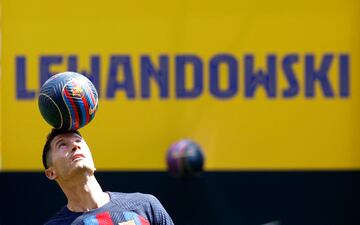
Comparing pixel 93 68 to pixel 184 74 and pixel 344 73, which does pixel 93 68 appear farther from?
pixel 344 73

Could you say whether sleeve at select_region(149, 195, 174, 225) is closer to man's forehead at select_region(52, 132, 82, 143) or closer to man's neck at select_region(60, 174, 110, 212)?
man's neck at select_region(60, 174, 110, 212)

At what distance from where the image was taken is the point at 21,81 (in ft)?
18.1

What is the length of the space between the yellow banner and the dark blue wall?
2.8 inches

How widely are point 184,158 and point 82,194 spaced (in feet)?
7.09

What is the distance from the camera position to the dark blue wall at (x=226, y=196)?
216 inches

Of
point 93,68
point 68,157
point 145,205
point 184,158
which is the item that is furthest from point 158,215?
point 93,68

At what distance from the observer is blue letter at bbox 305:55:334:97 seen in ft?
18.1

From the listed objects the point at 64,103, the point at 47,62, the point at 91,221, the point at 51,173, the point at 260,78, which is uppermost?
the point at 47,62

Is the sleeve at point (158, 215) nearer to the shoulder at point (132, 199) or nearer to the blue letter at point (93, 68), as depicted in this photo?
the shoulder at point (132, 199)

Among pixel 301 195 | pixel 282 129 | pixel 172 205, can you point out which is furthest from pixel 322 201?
pixel 172 205

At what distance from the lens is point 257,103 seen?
217 inches

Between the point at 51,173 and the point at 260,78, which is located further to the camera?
the point at 260,78

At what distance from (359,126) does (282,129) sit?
1.49ft

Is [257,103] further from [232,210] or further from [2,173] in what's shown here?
[2,173]
